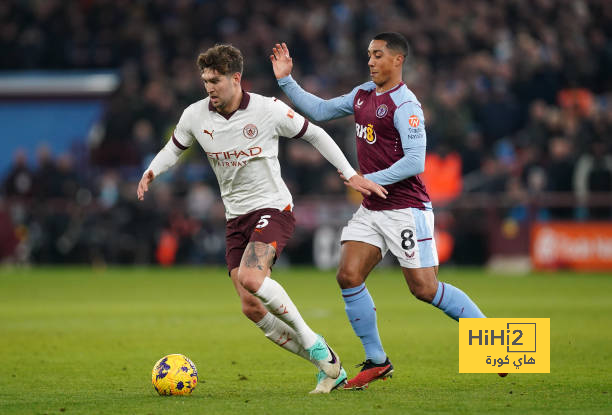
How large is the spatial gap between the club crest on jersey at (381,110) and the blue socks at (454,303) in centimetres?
129

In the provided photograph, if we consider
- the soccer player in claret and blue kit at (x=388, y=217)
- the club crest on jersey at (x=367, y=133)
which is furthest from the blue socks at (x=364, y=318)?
the club crest on jersey at (x=367, y=133)

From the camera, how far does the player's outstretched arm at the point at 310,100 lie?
7938mm

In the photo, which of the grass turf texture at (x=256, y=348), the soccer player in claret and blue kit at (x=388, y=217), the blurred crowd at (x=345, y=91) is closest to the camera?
the grass turf texture at (x=256, y=348)

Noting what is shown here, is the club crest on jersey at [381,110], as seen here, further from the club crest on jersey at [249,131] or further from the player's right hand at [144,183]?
the player's right hand at [144,183]

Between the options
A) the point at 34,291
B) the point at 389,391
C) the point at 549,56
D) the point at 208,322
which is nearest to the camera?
the point at 389,391

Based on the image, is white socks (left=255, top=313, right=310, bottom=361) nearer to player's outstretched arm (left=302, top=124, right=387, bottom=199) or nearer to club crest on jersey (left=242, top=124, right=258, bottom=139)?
player's outstretched arm (left=302, top=124, right=387, bottom=199)

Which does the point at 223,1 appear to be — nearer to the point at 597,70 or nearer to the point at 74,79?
the point at 74,79

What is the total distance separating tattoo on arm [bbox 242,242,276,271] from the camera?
706 cm

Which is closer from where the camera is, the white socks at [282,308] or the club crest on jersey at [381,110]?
the white socks at [282,308]

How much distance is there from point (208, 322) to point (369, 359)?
5192 millimetres

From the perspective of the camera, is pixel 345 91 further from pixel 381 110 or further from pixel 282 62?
pixel 381 110

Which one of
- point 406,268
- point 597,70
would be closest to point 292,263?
point 597,70

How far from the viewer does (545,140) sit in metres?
19.8

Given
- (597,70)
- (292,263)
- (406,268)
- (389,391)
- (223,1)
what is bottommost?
(292,263)
